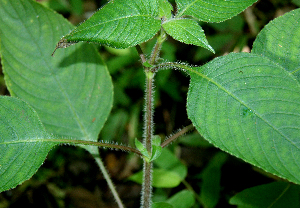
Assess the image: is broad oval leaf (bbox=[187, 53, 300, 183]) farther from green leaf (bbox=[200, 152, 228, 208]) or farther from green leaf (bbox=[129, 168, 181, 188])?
green leaf (bbox=[200, 152, 228, 208])

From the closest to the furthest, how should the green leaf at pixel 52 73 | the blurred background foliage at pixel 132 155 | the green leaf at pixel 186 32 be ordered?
the green leaf at pixel 186 32 → the green leaf at pixel 52 73 → the blurred background foliage at pixel 132 155

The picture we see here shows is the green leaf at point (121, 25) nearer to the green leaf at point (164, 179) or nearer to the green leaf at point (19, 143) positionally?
the green leaf at point (19, 143)

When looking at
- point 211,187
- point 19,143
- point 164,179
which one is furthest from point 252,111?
point 211,187

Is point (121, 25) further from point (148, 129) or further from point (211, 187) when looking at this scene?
point (211, 187)

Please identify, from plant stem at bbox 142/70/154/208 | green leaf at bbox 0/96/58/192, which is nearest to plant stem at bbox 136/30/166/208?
plant stem at bbox 142/70/154/208

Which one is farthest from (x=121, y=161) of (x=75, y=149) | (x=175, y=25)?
(x=175, y=25)

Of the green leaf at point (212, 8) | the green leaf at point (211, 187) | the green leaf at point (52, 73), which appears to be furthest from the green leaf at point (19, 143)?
the green leaf at point (211, 187)

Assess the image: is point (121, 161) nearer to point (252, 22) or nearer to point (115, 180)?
point (115, 180)
